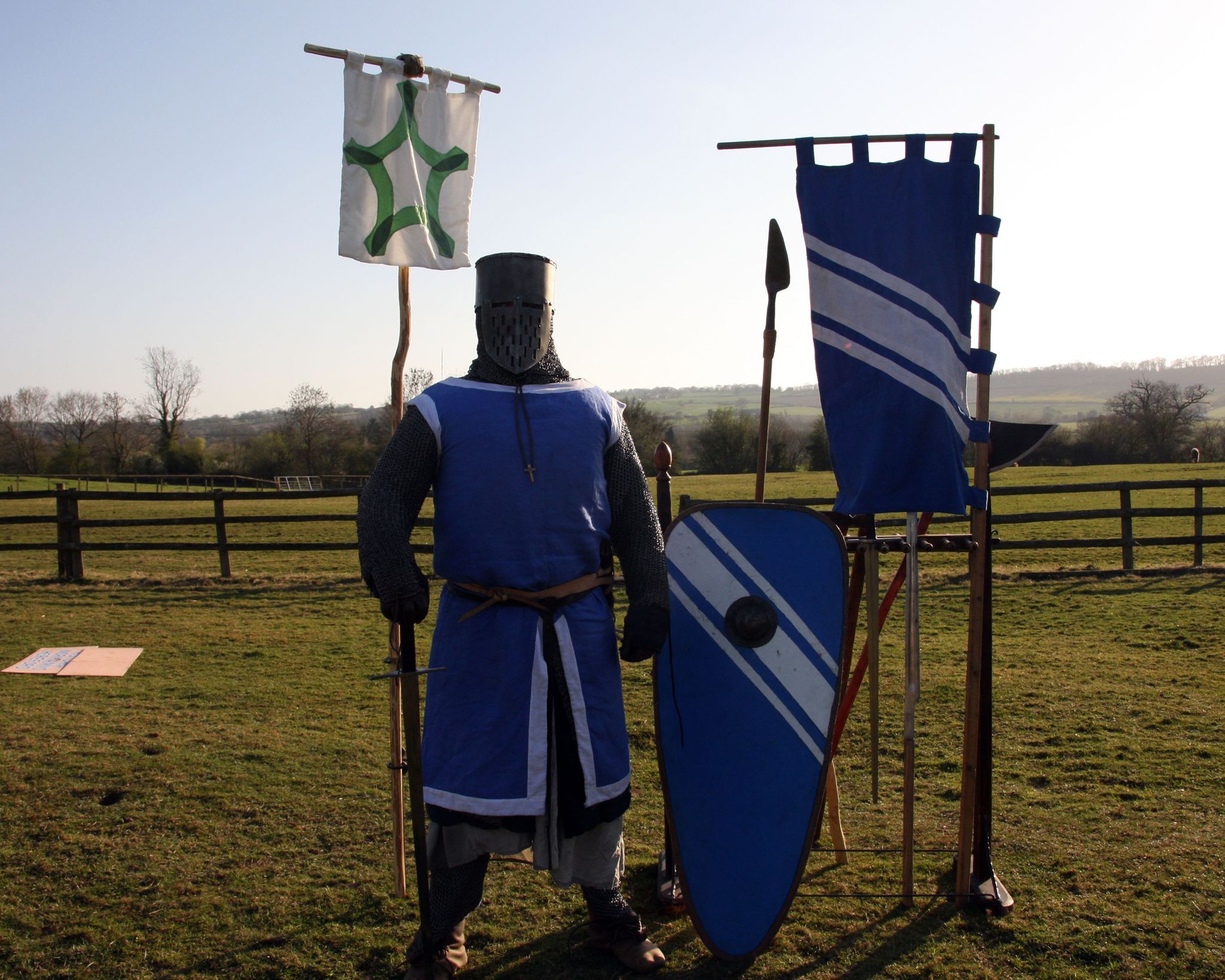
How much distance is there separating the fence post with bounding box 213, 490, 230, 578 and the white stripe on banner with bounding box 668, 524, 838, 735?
8498 mm

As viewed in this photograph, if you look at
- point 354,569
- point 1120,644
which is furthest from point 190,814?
point 354,569

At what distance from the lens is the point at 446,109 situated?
2.93 m

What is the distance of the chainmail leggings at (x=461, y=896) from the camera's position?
2422mm

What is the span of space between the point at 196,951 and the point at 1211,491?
75.7 feet

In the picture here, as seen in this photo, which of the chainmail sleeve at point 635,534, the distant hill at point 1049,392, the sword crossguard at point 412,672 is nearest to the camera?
the sword crossguard at point 412,672

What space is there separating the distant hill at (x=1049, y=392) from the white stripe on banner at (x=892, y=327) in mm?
91856

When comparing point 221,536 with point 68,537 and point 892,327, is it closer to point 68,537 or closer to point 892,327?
point 68,537

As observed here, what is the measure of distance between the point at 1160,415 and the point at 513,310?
45.5m

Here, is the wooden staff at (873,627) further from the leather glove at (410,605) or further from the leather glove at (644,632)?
the leather glove at (410,605)

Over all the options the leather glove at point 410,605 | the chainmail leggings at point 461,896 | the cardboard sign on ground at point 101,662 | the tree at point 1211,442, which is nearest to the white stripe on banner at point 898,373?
the leather glove at point 410,605

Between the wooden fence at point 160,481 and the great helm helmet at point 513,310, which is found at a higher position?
the great helm helmet at point 513,310

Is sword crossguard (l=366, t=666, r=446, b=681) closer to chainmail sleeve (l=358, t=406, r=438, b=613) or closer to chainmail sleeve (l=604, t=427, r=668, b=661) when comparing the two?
chainmail sleeve (l=358, t=406, r=438, b=613)

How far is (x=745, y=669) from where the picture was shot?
256 cm

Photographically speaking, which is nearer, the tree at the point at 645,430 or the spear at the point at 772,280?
the spear at the point at 772,280
